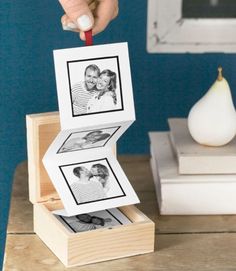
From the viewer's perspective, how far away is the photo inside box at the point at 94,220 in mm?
1312

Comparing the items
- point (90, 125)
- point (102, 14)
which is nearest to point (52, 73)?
point (102, 14)

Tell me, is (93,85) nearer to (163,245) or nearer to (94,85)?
(94,85)

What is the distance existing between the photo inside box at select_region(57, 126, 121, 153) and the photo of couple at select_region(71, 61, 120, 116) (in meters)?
0.04

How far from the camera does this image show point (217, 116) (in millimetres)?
1472

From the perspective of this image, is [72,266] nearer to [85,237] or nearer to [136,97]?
[85,237]

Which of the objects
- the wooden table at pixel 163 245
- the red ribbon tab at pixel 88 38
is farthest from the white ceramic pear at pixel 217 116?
the red ribbon tab at pixel 88 38

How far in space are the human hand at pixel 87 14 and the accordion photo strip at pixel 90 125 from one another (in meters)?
0.07

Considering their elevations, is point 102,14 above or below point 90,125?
above

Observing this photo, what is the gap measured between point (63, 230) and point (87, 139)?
6.3 inches

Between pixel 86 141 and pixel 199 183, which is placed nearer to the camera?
pixel 86 141

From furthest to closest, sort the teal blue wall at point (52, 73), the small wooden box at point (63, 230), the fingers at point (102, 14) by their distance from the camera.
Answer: the teal blue wall at point (52, 73), the fingers at point (102, 14), the small wooden box at point (63, 230)

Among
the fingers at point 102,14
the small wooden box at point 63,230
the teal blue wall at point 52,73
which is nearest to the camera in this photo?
the small wooden box at point 63,230

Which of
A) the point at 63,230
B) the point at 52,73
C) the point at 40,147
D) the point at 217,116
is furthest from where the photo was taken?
the point at 52,73

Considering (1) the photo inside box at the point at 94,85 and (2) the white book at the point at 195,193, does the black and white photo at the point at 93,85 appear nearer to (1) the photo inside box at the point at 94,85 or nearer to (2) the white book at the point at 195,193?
(1) the photo inside box at the point at 94,85
